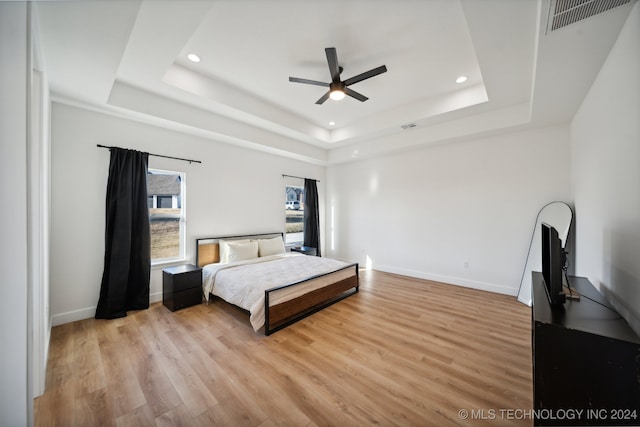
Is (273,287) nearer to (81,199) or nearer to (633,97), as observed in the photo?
(81,199)

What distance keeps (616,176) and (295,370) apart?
3.00 meters

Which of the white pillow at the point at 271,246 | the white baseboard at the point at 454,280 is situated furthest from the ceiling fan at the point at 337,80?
the white baseboard at the point at 454,280

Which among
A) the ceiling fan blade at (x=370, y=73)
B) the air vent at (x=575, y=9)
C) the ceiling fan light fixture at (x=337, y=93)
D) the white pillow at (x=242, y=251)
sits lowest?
the white pillow at (x=242, y=251)

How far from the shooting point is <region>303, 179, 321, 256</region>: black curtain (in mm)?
5824

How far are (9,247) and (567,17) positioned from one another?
353 centimetres

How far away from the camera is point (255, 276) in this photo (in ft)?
10.4

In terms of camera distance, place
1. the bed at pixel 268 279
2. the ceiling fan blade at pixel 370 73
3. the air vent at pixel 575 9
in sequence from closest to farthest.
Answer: the air vent at pixel 575 9
the ceiling fan blade at pixel 370 73
the bed at pixel 268 279

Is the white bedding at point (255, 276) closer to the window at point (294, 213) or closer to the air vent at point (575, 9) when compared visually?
the window at point (294, 213)

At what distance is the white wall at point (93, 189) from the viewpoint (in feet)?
9.15

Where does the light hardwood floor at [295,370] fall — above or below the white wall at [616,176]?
below

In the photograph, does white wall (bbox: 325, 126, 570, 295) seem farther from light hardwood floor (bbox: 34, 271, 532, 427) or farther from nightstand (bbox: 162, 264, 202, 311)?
nightstand (bbox: 162, 264, 202, 311)

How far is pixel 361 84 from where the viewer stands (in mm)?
3281

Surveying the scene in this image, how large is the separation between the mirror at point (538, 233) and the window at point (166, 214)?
530cm

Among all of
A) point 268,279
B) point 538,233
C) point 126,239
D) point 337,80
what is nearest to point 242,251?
point 268,279
